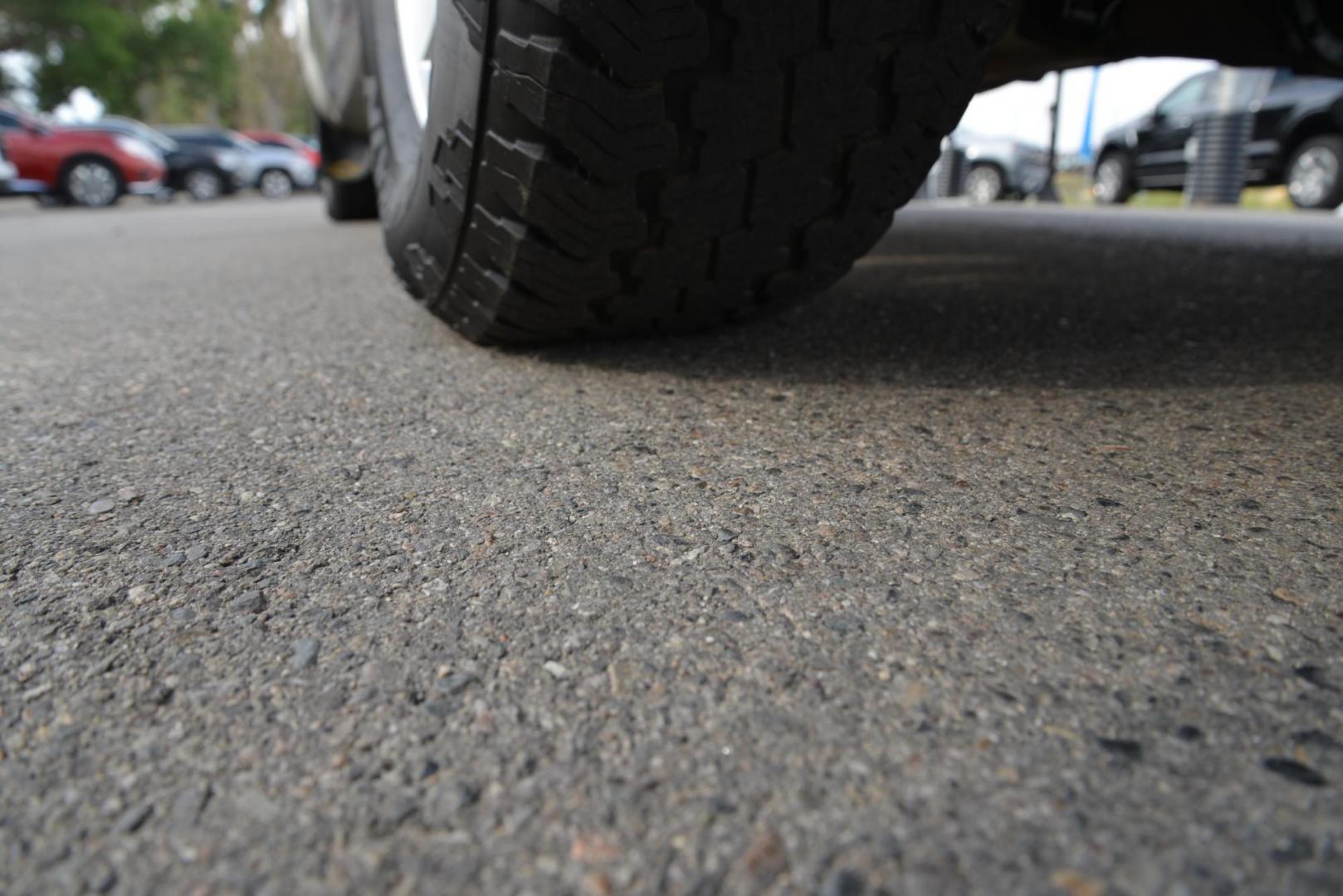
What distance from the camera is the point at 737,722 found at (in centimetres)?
63

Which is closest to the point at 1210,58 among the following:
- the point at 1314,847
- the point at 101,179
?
the point at 1314,847

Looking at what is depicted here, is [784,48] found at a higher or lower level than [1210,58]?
lower

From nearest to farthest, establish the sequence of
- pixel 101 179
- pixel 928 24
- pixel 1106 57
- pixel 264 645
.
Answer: pixel 264 645 < pixel 928 24 < pixel 1106 57 < pixel 101 179

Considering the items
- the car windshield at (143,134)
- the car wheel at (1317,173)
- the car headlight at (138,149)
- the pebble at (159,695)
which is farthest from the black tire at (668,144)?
the car windshield at (143,134)

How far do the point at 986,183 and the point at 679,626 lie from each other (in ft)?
40.7

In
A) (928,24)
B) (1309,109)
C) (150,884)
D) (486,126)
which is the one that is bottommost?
(150,884)

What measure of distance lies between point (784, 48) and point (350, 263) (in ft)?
7.59

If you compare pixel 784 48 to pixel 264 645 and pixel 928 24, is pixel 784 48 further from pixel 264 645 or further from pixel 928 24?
pixel 264 645

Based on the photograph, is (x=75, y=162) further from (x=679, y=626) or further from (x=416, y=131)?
(x=679, y=626)

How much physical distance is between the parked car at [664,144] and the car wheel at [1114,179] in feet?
30.9

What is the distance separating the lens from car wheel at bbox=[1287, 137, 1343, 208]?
23.7 feet

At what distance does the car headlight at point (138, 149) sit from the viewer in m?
11.2

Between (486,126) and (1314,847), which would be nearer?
(1314,847)

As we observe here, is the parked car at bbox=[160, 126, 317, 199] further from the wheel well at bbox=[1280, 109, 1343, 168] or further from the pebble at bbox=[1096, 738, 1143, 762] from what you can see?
the pebble at bbox=[1096, 738, 1143, 762]
